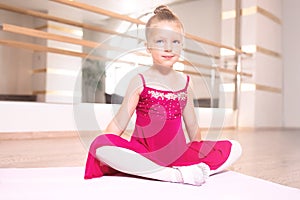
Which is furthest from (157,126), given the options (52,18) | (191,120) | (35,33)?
(52,18)

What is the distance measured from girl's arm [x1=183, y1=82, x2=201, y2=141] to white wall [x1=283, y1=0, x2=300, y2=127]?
361cm

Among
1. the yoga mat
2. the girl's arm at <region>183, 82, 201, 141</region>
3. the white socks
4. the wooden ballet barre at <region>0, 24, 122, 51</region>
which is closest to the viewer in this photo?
the yoga mat

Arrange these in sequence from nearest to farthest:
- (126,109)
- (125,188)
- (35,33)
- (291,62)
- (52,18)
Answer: (125,188), (126,109), (35,33), (52,18), (291,62)

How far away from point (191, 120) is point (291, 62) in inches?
145

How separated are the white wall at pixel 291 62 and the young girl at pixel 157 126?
3642mm

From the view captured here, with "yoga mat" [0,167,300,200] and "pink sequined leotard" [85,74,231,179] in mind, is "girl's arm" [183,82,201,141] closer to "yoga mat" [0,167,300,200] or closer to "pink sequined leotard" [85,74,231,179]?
"pink sequined leotard" [85,74,231,179]

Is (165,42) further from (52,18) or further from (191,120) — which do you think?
(52,18)

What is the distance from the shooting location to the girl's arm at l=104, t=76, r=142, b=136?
830 millimetres

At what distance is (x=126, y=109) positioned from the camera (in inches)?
32.9

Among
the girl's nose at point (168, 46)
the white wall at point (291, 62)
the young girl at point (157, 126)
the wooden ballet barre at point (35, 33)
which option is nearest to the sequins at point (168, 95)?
the young girl at point (157, 126)

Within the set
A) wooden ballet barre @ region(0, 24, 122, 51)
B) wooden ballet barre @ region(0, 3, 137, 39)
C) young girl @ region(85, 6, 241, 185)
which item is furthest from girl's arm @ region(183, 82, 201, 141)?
wooden ballet barre @ region(0, 3, 137, 39)

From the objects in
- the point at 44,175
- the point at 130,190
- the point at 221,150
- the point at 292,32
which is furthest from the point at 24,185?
the point at 292,32

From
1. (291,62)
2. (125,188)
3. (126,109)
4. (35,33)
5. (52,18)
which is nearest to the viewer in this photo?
(125,188)

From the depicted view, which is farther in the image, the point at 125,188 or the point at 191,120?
the point at 191,120
